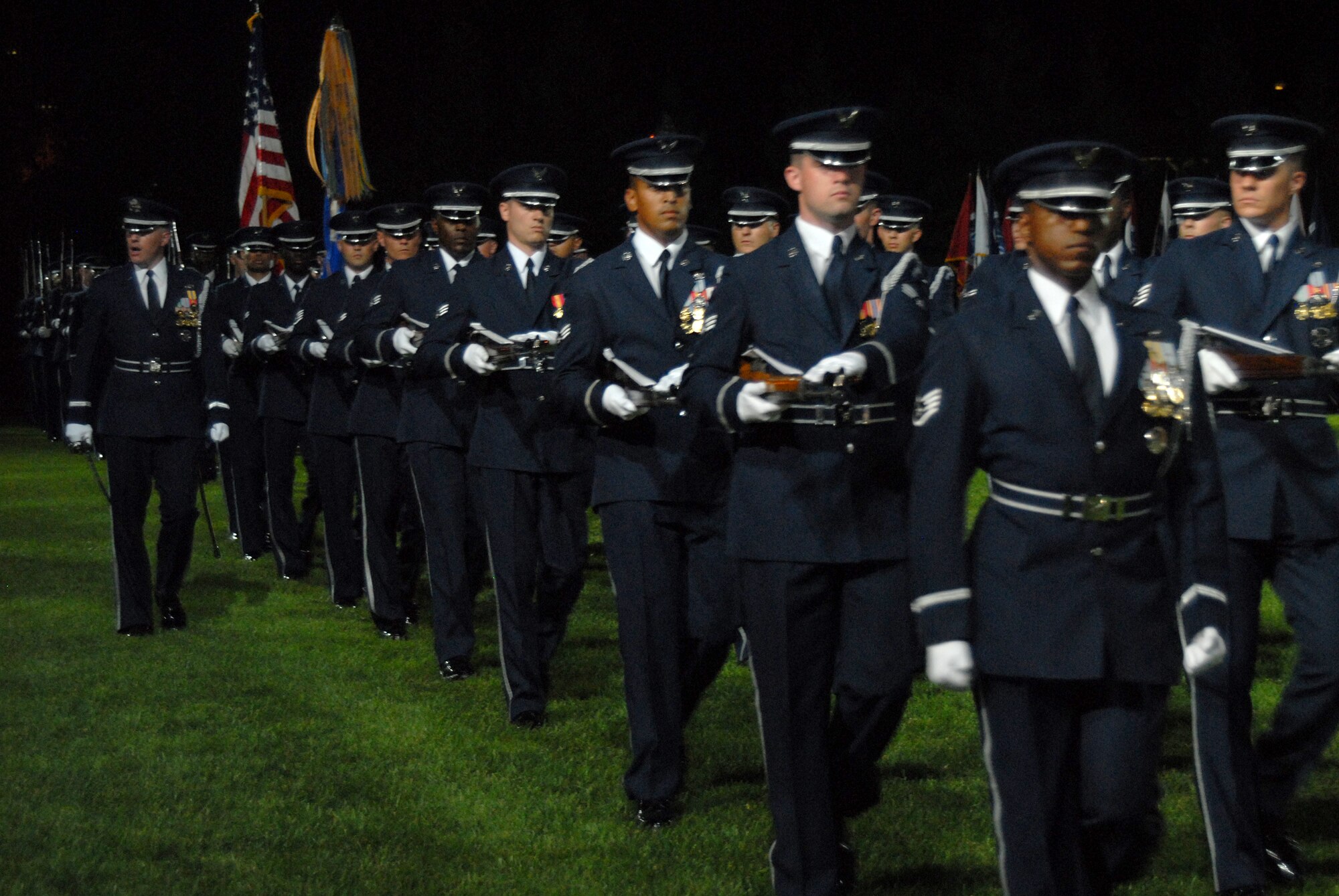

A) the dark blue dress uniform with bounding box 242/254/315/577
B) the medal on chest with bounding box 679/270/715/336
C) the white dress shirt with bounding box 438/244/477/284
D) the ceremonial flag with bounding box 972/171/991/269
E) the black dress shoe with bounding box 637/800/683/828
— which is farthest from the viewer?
the ceremonial flag with bounding box 972/171/991/269

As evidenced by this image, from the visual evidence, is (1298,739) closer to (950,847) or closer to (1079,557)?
(950,847)

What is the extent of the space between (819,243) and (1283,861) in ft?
8.23

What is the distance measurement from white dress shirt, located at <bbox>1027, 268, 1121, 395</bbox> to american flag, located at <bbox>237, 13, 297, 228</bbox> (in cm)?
1499

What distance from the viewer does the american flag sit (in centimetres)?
1905

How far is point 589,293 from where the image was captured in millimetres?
7316

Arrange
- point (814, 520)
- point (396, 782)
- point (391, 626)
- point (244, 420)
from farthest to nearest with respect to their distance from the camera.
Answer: point (244, 420), point (391, 626), point (396, 782), point (814, 520)

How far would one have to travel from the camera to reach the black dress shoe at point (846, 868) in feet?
19.6

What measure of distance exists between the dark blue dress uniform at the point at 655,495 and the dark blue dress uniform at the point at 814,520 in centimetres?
124

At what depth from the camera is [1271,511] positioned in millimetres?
6152

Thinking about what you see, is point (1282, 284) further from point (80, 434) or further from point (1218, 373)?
point (80, 434)

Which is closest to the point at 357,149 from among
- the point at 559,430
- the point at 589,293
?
the point at 559,430

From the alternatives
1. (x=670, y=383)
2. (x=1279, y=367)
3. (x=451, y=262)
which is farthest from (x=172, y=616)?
(x=1279, y=367)

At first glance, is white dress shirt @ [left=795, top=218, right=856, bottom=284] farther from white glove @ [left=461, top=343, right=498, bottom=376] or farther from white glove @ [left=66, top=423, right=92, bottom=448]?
white glove @ [left=66, top=423, right=92, bottom=448]

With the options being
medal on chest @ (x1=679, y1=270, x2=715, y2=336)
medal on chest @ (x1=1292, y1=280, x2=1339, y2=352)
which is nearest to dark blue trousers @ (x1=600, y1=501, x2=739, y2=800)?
medal on chest @ (x1=679, y1=270, x2=715, y2=336)
